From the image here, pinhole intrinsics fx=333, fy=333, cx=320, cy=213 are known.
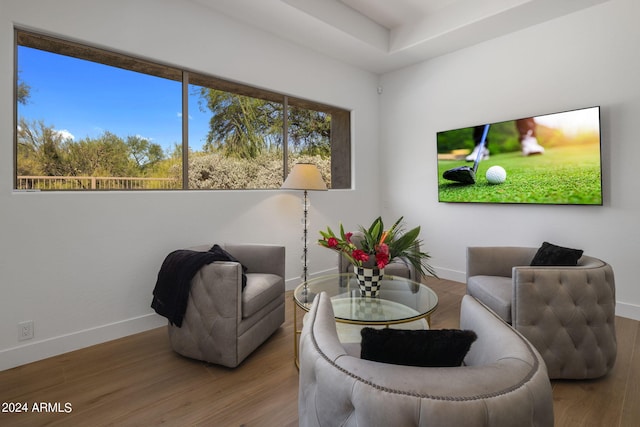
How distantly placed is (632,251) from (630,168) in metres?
0.75

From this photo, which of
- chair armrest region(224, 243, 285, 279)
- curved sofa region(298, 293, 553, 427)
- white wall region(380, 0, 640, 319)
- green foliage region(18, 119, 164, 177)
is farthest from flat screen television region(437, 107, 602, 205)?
green foliage region(18, 119, 164, 177)

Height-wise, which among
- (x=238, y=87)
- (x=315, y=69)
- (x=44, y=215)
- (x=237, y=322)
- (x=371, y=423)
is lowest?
(x=237, y=322)

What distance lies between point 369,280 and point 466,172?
252 cm

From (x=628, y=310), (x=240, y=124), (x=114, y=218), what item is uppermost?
(x=240, y=124)

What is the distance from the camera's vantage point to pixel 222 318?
2186 millimetres

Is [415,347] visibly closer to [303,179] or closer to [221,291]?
[221,291]

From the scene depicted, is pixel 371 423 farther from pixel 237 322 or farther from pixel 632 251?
pixel 632 251

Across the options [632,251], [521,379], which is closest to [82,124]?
[521,379]

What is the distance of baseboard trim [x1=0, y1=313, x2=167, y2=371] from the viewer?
7.29ft

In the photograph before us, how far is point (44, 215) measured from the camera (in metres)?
2.34

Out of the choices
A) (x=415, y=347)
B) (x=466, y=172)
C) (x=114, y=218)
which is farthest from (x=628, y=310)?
(x=114, y=218)

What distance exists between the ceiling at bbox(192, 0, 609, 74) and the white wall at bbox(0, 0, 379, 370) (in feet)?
0.98

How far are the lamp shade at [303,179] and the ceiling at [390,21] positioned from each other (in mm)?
1528

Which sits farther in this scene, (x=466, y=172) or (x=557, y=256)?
(x=466, y=172)
